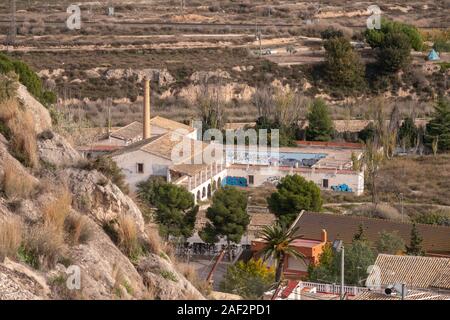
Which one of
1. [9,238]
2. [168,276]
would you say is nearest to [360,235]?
[168,276]

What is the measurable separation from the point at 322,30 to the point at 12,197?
6420 cm

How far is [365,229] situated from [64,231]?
2007cm

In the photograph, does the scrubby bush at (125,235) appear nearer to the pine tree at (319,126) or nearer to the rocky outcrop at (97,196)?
the rocky outcrop at (97,196)

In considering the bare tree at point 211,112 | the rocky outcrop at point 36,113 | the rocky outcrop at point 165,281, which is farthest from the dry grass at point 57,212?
the bare tree at point 211,112

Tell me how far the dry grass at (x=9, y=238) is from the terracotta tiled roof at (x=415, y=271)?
46.0 feet

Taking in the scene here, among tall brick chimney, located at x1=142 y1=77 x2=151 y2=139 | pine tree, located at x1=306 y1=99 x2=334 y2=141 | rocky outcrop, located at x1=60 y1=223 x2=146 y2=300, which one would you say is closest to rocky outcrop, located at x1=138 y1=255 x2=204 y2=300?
rocky outcrop, located at x1=60 y1=223 x2=146 y2=300

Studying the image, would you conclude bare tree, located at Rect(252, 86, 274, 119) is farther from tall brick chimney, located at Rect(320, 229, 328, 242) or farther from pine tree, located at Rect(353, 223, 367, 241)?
tall brick chimney, located at Rect(320, 229, 328, 242)

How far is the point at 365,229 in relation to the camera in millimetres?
28422

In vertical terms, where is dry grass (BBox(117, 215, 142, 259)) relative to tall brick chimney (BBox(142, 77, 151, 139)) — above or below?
above

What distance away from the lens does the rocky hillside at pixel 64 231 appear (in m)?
8.38

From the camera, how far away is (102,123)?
4831 centimetres

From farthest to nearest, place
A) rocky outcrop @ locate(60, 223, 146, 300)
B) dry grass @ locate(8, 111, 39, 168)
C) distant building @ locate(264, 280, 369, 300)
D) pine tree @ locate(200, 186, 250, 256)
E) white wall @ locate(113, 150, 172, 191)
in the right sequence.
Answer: white wall @ locate(113, 150, 172, 191)
pine tree @ locate(200, 186, 250, 256)
distant building @ locate(264, 280, 369, 300)
dry grass @ locate(8, 111, 39, 168)
rocky outcrop @ locate(60, 223, 146, 300)

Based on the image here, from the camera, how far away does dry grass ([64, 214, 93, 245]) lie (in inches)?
356

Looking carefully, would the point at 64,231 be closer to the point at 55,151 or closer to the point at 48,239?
the point at 48,239
